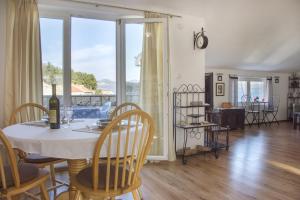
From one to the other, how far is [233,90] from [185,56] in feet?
13.3

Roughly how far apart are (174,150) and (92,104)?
1522 millimetres

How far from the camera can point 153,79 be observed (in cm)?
368

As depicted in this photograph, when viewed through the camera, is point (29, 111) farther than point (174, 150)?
No

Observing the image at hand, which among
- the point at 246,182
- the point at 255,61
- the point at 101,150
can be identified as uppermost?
the point at 255,61

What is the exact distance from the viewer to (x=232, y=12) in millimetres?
4395

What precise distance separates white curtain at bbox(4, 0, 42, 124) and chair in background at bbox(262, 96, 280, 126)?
7173 mm

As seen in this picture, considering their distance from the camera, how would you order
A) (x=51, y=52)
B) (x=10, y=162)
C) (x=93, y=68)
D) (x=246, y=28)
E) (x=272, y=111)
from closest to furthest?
1. (x=10, y=162)
2. (x=51, y=52)
3. (x=93, y=68)
4. (x=246, y=28)
5. (x=272, y=111)

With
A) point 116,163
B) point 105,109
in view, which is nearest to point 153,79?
point 105,109

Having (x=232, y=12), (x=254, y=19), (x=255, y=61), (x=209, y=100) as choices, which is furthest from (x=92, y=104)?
(x=255, y=61)

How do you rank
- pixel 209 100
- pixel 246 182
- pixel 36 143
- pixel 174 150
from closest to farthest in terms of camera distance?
pixel 36 143 → pixel 246 182 → pixel 174 150 → pixel 209 100

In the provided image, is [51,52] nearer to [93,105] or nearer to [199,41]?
[93,105]

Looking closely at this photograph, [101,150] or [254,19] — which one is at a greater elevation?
[254,19]

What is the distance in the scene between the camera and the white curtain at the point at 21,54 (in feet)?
9.33

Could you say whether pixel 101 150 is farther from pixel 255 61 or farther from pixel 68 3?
pixel 255 61
